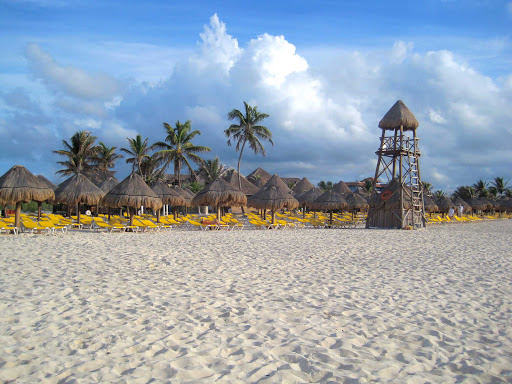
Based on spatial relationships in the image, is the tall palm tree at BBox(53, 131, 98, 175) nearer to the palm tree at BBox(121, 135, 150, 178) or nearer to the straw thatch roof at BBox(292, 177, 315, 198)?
the palm tree at BBox(121, 135, 150, 178)

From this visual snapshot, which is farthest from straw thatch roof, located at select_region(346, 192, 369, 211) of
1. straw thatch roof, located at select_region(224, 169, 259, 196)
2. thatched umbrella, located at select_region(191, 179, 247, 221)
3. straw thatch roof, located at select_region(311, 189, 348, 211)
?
straw thatch roof, located at select_region(224, 169, 259, 196)

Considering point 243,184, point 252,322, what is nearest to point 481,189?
point 243,184

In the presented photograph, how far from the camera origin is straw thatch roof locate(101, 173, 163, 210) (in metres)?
16.0

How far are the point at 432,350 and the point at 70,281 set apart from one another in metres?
4.81

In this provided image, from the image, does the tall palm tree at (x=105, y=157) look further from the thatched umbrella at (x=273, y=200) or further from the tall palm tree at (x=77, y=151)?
the thatched umbrella at (x=273, y=200)

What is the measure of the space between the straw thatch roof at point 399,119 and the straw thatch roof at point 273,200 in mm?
6109

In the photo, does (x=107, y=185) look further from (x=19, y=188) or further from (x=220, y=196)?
(x=19, y=188)

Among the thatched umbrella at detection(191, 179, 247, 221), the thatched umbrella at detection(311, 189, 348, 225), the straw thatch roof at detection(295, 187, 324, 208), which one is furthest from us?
the straw thatch roof at detection(295, 187, 324, 208)

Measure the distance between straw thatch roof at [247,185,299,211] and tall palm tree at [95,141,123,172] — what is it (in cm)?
1790

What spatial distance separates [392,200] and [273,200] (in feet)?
20.3

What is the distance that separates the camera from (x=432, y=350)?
11.1 feet

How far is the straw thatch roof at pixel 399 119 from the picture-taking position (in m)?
19.8

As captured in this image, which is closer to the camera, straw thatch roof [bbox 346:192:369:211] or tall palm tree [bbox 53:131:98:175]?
straw thatch roof [bbox 346:192:369:211]

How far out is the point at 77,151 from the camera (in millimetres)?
31266
